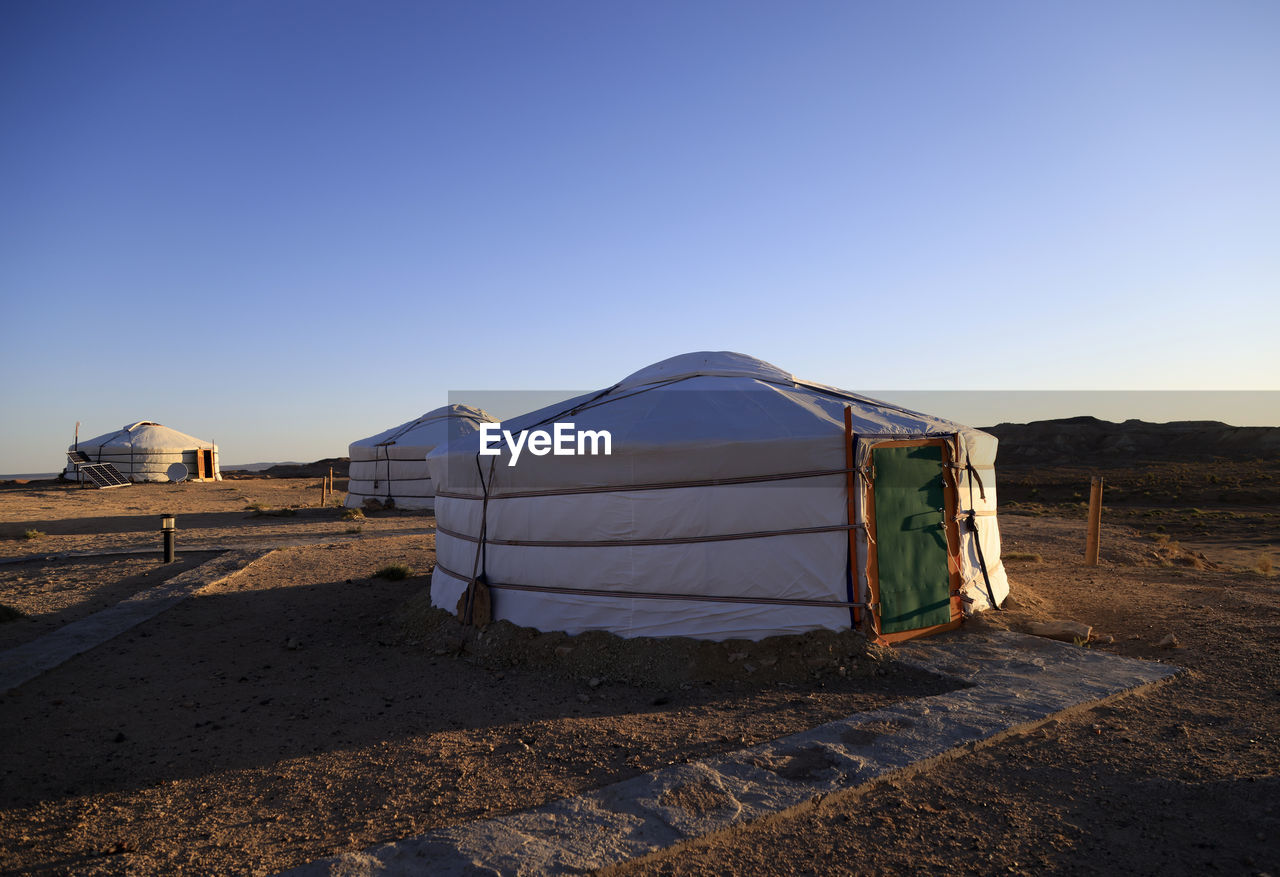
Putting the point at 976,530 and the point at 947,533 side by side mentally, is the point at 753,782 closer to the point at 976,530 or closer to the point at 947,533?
the point at 947,533

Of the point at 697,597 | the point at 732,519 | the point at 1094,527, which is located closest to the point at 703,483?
the point at 732,519

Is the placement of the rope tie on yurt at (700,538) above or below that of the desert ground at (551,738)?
above

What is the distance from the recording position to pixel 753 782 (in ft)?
10.4

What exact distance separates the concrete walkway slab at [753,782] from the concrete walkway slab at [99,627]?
412 cm

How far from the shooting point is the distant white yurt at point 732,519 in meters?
5.09

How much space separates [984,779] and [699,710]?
158 cm

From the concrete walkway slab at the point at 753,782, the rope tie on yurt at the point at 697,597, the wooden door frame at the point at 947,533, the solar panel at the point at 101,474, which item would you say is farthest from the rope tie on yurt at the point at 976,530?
the solar panel at the point at 101,474

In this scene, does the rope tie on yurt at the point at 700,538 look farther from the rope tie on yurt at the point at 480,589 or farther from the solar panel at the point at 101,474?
the solar panel at the point at 101,474

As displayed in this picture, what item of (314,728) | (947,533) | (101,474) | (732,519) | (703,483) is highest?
(703,483)

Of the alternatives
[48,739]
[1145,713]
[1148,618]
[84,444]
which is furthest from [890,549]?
[84,444]

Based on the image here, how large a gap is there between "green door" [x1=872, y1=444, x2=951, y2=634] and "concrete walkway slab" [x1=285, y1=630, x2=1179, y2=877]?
0.65 metres

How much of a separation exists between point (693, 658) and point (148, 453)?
34.1 m

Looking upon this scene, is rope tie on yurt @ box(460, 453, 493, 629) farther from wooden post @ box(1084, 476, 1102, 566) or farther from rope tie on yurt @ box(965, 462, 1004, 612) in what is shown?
wooden post @ box(1084, 476, 1102, 566)

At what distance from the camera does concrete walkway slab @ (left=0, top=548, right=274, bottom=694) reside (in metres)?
5.27
